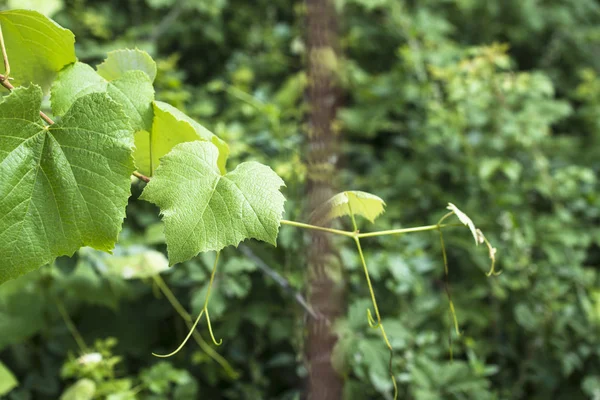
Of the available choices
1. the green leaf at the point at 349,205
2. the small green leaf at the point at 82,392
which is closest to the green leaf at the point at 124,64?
the green leaf at the point at 349,205

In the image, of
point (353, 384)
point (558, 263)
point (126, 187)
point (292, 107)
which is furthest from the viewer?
point (292, 107)

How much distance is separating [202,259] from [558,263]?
3.34ft

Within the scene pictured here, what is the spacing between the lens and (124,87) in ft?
2.03

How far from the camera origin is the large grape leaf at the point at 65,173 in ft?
1.68

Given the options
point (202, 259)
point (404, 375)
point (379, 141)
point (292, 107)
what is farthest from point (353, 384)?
point (379, 141)

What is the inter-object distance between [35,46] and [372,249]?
1.00 metres

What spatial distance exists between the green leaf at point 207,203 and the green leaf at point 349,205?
5cm

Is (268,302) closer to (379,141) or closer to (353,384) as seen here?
(353,384)

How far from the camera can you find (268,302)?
56.2 inches

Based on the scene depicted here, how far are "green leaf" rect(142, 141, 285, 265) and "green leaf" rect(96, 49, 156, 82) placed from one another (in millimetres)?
145

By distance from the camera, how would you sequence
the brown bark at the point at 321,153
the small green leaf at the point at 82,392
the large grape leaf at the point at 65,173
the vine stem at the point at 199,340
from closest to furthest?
Answer: the brown bark at the point at 321,153, the large grape leaf at the point at 65,173, the small green leaf at the point at 82,392, the vine stem at the point at 199,340

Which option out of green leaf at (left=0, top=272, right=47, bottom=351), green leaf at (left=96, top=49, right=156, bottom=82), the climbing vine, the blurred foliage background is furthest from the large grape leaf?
green leaf at (left=0, top=272, right=47, bottom=351)

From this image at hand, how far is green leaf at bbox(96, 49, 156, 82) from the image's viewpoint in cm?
66

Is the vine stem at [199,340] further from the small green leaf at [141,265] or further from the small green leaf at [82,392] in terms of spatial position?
the small green leaf at [82,392]
